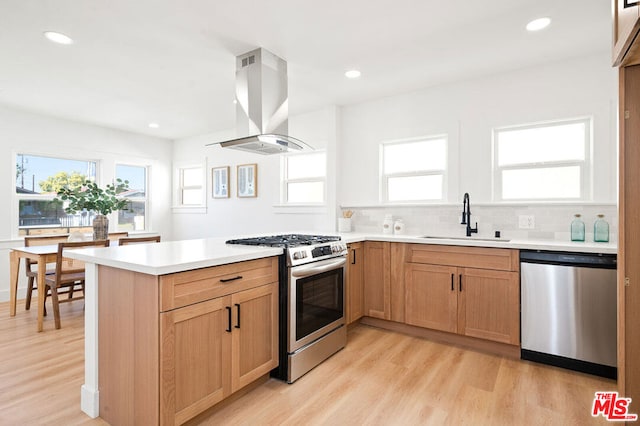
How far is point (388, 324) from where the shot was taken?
3.30 meters

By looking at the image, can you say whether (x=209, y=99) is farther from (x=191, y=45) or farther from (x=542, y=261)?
(x=542, y=261)

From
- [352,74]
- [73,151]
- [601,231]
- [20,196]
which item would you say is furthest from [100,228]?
[601,231]

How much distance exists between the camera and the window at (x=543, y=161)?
2951 millimetres

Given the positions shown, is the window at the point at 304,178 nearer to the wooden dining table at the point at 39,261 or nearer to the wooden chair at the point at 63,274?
the wooden chair at the point at 63,274

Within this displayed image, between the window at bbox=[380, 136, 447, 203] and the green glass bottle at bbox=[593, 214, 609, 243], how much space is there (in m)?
1.29

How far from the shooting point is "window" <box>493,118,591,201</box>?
116 inches

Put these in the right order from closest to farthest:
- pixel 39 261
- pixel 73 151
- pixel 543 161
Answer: pixel 543 161
pixel 39 261
pixel 73 151

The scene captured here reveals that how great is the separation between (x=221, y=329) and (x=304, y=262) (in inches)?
28.3

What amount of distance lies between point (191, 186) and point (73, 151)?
5.73 feet

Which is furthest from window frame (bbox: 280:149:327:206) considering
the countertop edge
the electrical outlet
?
the countertop edge

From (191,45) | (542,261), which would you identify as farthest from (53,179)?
(542,261)

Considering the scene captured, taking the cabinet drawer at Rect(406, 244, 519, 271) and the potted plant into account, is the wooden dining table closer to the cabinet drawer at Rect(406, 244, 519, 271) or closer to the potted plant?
the potted plant

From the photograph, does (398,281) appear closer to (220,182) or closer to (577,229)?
(577,229)

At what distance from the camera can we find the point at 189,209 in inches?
235
